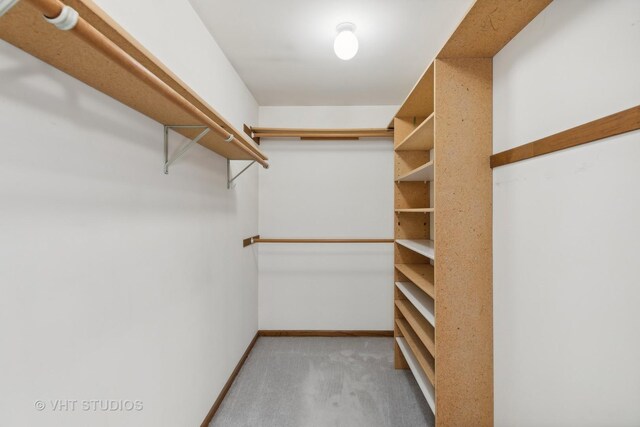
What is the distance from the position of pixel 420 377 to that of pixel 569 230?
1.22 meters

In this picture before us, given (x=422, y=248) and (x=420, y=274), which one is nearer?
(x=422, y=248)

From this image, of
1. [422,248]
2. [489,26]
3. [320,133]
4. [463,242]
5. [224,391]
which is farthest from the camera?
[320,133]

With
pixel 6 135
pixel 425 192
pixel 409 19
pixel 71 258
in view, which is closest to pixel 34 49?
pixel 6 135

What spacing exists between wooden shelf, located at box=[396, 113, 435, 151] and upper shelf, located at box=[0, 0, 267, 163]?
116 centimetres

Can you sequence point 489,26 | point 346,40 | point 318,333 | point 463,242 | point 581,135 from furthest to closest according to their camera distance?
1. point 318,333
2. point 346,40
3. point 463,242
4. point 489,26
5. point 581,135

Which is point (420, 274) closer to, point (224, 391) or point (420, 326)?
point (420, 326)

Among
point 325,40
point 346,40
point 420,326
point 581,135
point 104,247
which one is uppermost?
point 325,40

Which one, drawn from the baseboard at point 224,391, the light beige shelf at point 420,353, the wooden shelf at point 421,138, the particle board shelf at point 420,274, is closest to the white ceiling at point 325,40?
the wooden shelf at point 421,138

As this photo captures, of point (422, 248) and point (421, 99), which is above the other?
point (421, 99)

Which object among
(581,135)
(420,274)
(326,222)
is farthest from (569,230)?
(326,222)

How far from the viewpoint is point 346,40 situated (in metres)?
1.73

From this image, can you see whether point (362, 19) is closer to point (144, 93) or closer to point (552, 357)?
point (144, 93)

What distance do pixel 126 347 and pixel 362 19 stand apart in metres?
1.94

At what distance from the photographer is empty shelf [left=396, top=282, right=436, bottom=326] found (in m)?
1.60
